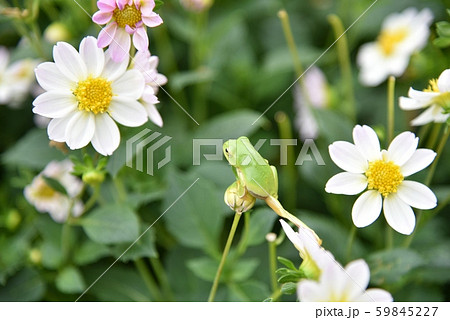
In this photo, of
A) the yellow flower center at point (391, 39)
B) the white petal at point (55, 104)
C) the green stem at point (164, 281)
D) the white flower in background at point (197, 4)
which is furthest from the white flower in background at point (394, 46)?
the white petal at point (55, 104)

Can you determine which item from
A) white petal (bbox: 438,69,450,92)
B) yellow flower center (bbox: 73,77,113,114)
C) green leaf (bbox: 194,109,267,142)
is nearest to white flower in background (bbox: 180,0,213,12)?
green leaf (bbox: 194,109,267,142)

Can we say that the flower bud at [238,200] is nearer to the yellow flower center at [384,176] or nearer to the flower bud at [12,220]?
the yellow flower center at [384,176]

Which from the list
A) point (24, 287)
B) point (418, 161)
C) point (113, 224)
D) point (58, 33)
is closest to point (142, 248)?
point (113, 224)

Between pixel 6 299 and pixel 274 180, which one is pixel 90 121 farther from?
pixel 6 299

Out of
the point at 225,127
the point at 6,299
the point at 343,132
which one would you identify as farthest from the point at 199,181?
the point at 6,299

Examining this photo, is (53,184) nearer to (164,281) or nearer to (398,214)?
(164,281)
